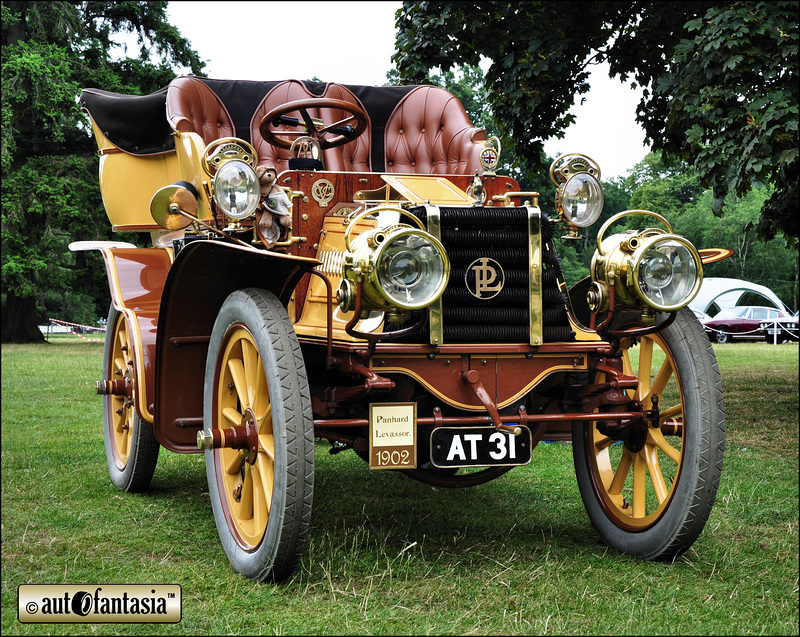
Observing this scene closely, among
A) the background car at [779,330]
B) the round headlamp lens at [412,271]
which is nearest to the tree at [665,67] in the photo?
the round headlamp lens at [412,271]

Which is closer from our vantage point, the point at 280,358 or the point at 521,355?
the point at 280,358

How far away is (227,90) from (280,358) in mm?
3148

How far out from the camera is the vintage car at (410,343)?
3.38m

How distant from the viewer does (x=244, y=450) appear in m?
3.72

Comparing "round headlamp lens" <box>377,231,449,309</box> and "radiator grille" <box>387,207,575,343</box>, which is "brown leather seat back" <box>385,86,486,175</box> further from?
"round headlamp lens" <box>377,231,449,309</box>

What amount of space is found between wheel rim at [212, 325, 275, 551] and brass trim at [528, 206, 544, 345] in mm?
1141

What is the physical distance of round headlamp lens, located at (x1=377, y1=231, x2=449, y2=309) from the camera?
3.25 metres

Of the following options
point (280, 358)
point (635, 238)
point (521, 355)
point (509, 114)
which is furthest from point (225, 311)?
point (509, 114)

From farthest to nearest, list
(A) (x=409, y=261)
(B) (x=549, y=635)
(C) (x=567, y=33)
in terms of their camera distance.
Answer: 1. (C) (x=567, y=33)
2. (A) (x=409, y=261)
3. (B) (x=549, y=635)

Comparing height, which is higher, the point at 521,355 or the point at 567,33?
the point at 567,33

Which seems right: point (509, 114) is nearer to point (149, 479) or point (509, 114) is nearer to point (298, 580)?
point (149, 479)

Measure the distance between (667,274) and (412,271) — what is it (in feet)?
3.66

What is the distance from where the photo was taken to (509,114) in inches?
437

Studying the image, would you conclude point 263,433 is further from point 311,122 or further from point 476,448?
point 311,122
